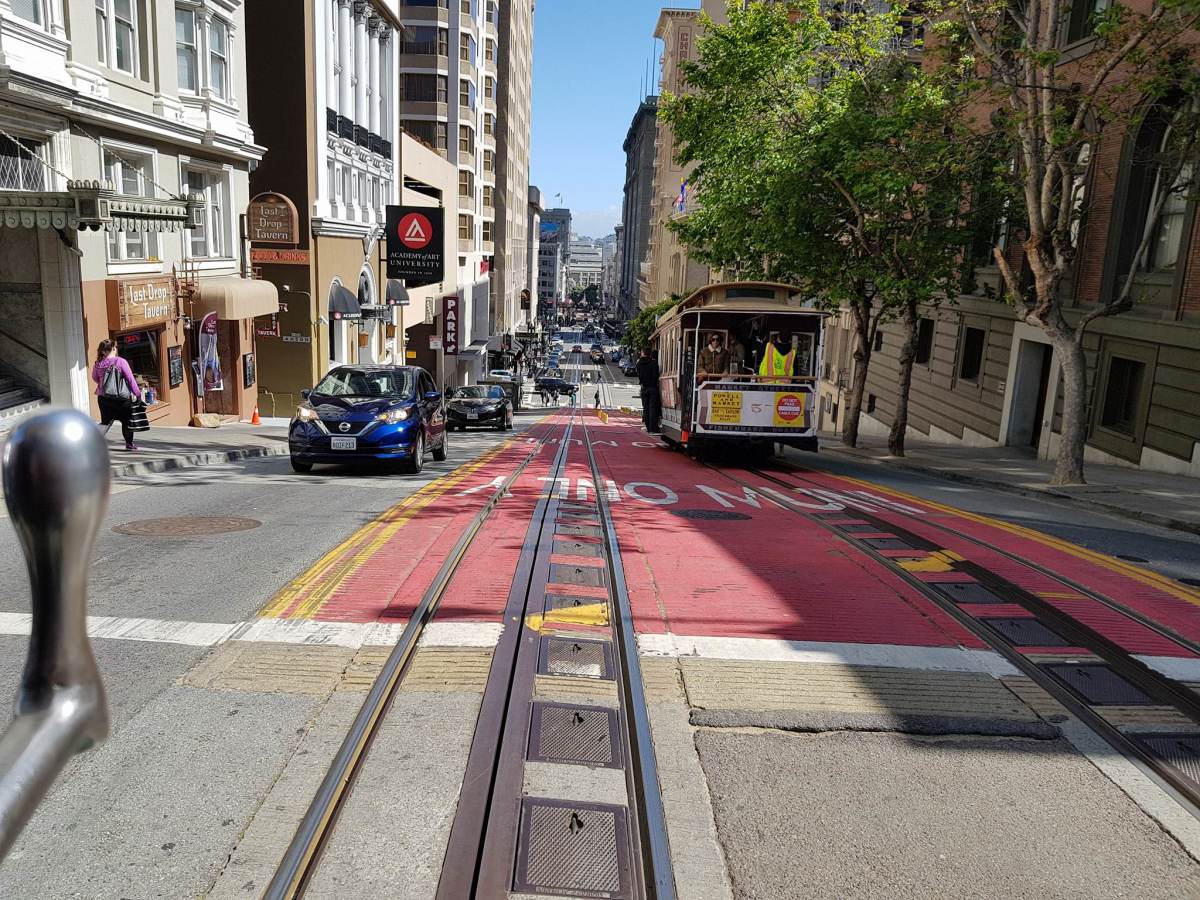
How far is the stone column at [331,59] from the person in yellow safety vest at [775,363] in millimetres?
22710

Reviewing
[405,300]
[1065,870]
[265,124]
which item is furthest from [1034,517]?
[405,300]

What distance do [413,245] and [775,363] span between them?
25.1 m

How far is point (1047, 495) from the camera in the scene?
15.5 m

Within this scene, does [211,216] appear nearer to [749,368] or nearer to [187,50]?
[187,50]

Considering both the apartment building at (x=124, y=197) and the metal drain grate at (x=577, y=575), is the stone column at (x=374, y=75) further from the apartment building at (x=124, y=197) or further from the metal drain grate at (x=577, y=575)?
the metal drain grate at (x=577, y=575)

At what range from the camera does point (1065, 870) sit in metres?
3.63

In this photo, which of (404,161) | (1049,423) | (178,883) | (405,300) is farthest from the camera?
(404,161)

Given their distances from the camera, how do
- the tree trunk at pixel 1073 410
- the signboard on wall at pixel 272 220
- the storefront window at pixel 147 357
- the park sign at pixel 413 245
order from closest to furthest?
the tree trunk at pixel 1073 410 → the storefront window at pixel 147 357 → the signboard on wall at pixel 272 220 → the park sign at pixel 413 245

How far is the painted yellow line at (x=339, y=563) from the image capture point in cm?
653

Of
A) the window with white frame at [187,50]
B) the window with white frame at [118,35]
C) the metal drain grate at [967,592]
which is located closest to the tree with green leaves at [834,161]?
the metal drain grate at [967,592]

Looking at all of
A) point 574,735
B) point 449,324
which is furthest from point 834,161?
point 449,324

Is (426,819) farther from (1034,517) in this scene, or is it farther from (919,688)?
(1034,517)

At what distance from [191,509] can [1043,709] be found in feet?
29.5

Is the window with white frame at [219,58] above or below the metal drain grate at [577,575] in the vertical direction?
above
